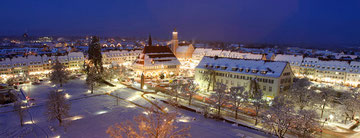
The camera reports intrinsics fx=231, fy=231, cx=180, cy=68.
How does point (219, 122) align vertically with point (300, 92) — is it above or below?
below

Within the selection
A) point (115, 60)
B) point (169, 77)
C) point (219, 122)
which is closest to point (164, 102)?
point (219, 122)

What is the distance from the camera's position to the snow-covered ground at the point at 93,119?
32.5m

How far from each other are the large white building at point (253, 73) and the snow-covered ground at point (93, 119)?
17742 mm

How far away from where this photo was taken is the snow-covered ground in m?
32.5

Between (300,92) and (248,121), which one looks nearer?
(248,121)

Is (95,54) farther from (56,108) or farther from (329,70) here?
(329,70)

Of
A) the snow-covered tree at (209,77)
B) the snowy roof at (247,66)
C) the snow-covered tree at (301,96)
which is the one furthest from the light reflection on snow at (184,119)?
the snowy roof at (247,66)

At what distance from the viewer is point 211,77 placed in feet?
192

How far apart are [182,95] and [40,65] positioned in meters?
55.6

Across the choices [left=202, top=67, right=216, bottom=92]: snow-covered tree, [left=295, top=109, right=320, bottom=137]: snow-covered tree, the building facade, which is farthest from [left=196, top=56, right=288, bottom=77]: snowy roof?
the building facade

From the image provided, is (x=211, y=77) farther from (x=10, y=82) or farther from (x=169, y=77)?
(x=10, y=82)

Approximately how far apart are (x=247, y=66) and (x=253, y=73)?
8.57ft

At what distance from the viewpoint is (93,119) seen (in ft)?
124

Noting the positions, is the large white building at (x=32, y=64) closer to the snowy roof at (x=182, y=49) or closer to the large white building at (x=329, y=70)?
the snowy roof at (x=182, y=49)
